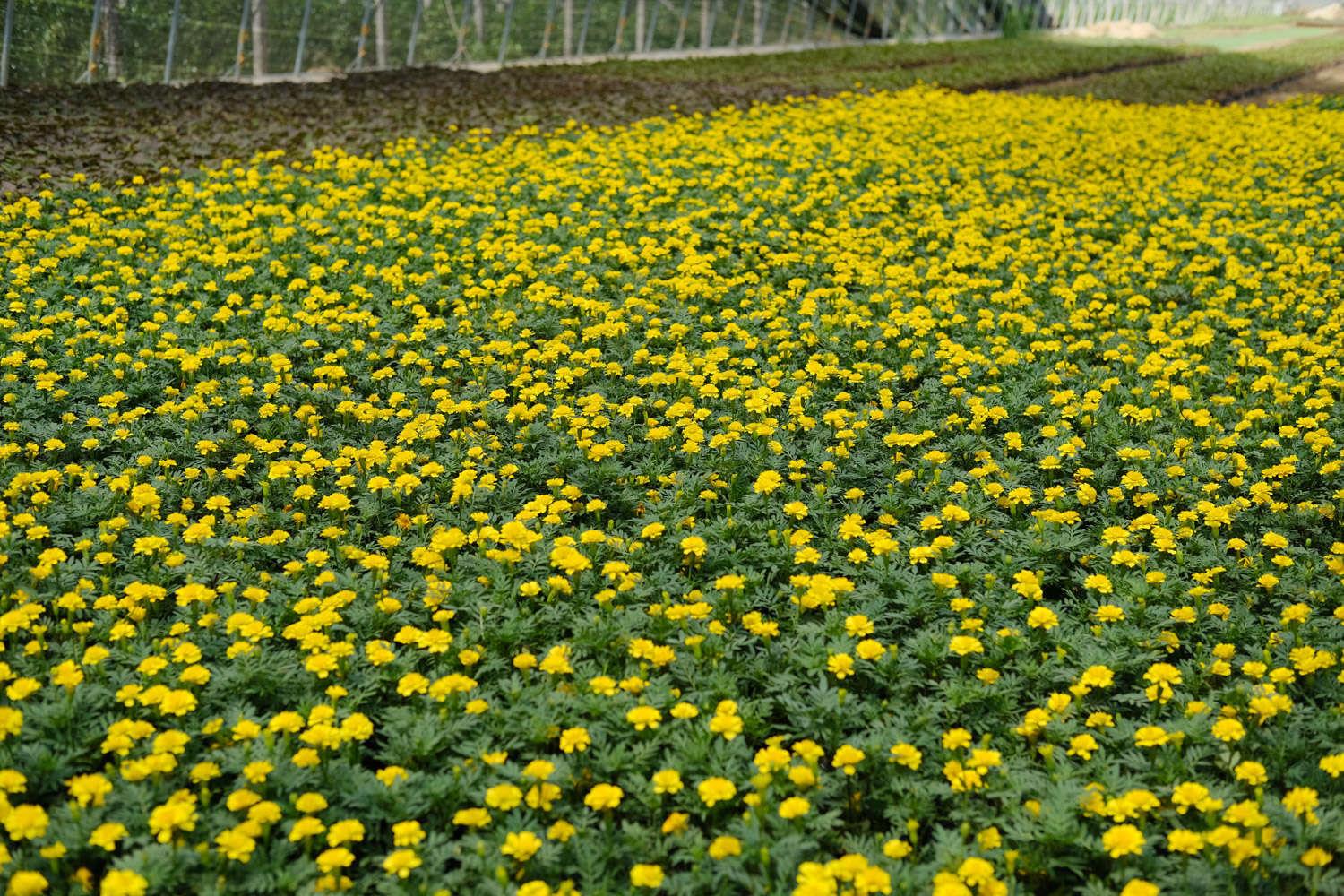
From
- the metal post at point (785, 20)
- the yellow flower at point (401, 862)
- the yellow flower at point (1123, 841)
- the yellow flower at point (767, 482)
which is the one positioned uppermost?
the metal post at point (785, 20)

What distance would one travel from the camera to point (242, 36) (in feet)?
59.0

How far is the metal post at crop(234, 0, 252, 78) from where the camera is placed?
1791cm

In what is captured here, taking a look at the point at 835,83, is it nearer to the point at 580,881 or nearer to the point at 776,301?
the point at 776,301

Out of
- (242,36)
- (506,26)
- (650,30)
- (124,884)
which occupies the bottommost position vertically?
(124,884)

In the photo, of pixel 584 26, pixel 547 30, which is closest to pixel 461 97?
pixel 547 30

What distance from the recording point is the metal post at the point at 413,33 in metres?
21.3

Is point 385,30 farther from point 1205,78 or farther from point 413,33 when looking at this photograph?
point 1205,78

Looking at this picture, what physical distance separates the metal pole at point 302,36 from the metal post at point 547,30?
601 cm

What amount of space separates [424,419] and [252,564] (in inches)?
59.1

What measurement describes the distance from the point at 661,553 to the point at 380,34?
18772 mm

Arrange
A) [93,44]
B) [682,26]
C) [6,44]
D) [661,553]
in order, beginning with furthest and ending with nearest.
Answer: [682,26], [93,44], [6,44], [661,553]

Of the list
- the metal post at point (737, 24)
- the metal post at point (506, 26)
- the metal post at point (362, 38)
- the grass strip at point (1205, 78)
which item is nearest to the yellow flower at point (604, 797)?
the grass strip at point (1205, 78)

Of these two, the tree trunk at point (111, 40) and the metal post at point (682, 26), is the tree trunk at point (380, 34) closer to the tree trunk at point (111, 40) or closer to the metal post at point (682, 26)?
the tree trunk at point (111, 40)

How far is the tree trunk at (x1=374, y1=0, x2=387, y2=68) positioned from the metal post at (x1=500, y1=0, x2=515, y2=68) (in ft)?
9.28
